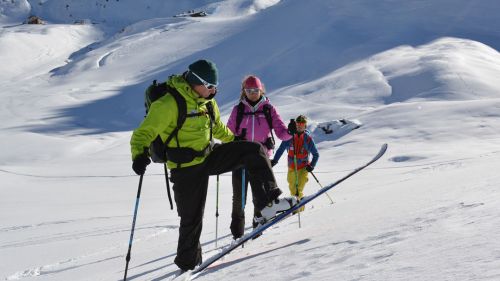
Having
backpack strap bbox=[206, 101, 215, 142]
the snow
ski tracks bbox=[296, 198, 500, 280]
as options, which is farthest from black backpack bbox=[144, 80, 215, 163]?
ski tracks bbox=[296, 198, 500, 280]

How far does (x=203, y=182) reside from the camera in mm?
4328

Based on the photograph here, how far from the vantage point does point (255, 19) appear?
→ 44500 millimetres

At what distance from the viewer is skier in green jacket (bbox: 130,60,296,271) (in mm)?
3939

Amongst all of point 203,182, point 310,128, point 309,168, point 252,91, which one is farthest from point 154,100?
point 310,128

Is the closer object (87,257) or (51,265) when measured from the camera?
(51,265)

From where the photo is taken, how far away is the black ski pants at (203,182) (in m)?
4.18

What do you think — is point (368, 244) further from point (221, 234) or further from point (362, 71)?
point (362, 71)

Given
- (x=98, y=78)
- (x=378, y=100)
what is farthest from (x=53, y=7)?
(x=378, y=100)

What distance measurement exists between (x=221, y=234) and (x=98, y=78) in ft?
116

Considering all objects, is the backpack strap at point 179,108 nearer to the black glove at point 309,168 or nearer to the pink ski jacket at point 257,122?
the pink ski jacket at point 257,122

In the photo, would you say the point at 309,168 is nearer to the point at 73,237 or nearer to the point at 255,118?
the point at 255,118

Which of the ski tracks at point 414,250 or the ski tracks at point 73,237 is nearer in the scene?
the ski tracks at point 414,250

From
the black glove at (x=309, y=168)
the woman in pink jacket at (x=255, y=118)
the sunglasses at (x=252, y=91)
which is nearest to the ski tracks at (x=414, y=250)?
the woman in pink jacket at (x=255, y=118)

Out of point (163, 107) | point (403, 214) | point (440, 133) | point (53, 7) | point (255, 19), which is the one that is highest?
point (53, 7)
